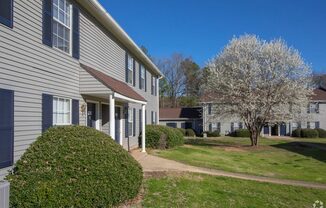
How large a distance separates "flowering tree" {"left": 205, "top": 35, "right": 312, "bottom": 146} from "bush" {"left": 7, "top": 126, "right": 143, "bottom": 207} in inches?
773

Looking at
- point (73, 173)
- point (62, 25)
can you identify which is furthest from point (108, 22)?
point (73, 173)

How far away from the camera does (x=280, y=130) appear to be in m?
49.9

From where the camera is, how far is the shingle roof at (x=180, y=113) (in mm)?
54594

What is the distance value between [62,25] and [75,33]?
889 mm

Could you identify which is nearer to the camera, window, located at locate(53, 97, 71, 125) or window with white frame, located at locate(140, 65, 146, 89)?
window, located at locate(53, 97, 71, 125)

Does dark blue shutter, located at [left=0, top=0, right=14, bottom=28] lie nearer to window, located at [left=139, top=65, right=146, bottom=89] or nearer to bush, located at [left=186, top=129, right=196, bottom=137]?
window, located at [left=139, top=65, right=146, bottom=89]

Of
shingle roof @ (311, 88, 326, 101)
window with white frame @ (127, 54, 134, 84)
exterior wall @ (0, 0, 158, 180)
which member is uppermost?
shingle roof @ (311, 88, 326, 101)

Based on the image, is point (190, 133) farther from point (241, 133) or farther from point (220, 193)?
point (220, 193)

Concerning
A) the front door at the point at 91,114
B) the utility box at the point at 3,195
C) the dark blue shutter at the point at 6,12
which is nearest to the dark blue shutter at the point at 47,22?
the dark blue shutter at the point at 6,12

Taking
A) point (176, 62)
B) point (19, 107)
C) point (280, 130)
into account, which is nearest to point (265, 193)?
point (19, 107)

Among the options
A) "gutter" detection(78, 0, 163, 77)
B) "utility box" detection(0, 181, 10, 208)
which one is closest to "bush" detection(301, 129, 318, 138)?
"gutter" detection(78, 0, 163, 77)

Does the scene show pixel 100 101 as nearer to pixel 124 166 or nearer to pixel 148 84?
pixel 124 166

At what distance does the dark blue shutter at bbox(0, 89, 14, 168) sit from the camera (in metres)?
7.83

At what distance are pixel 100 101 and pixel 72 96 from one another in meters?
3.32
